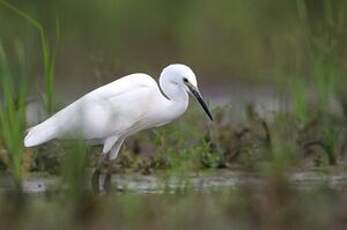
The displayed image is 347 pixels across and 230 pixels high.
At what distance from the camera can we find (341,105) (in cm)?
979

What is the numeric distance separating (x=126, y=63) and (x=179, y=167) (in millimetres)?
6184

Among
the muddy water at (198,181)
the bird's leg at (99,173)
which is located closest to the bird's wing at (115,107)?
the bird's leg at (99,173)

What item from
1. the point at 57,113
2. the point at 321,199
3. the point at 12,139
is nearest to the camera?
the point at 321,199

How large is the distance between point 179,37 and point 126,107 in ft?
16.9

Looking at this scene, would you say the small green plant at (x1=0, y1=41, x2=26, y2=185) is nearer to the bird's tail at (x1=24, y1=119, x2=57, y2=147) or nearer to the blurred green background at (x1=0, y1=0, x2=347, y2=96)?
the bird's tail at (x1=24, y1=119, x2=57, y2=147)

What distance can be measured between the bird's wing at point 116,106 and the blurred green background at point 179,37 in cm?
105

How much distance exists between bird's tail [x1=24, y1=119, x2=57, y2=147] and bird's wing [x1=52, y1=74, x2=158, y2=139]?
0.42ft

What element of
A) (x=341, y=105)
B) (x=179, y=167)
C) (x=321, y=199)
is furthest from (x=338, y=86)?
(x=321, y=199)

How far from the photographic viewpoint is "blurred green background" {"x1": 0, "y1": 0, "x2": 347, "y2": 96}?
11.0 metres

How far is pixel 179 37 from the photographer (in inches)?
573

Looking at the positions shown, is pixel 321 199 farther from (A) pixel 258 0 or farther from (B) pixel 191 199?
(A) pixel 258 0

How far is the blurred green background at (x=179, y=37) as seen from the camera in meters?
11.0

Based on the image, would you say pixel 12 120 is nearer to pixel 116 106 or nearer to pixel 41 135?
pixel 41 135

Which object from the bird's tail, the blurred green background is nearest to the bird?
the bird's tail
